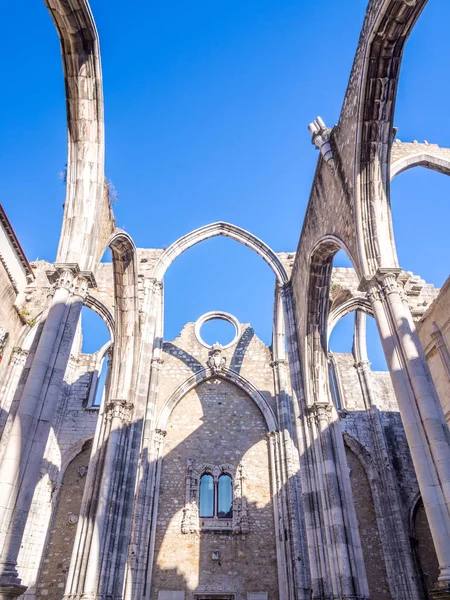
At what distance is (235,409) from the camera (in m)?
14.2

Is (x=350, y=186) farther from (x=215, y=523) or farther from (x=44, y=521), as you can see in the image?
(x=44, y=521)

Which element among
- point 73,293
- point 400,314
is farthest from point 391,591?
point 73,293

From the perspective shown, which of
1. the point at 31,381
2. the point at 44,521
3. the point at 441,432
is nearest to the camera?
the point at 441,432

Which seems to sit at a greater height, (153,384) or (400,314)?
(153,384)

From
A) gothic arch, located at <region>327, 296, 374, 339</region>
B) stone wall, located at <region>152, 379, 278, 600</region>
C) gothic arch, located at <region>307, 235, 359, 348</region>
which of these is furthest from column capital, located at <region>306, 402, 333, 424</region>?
stone wall, located at <region>152, 379, 278, 600</region>

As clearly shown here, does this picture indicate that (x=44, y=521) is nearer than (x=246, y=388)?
Yes

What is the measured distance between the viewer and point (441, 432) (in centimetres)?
501

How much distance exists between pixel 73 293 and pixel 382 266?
15.5 ft

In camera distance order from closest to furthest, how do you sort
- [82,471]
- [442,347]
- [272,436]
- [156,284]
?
1. [442,347]
2. [156,284]
3. [82,471]
4. [272,436]

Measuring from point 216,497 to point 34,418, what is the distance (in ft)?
29.3

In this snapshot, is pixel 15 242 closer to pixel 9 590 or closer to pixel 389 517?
pixel 9 590

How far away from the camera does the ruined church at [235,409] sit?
19.4 feet

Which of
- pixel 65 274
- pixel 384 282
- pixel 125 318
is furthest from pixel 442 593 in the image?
pixel 125 318

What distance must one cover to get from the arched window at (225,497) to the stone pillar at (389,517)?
4402 mm
